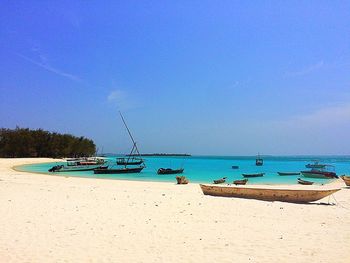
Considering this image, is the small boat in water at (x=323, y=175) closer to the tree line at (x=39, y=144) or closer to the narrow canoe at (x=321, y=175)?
the narrow canoe at (x=321, y=175)

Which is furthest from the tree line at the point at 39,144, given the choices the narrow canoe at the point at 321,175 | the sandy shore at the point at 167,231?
the sandy shore at the point at 167,231

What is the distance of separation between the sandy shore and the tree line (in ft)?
304

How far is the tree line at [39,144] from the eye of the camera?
322 ft

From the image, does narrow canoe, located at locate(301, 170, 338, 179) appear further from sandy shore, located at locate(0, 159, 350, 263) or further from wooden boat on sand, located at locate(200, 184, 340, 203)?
sandy shore, located at locate(0, 159, 350, 263)

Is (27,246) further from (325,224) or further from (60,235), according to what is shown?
(325,224)

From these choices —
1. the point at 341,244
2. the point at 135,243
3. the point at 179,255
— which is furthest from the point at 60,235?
the point at 341,244

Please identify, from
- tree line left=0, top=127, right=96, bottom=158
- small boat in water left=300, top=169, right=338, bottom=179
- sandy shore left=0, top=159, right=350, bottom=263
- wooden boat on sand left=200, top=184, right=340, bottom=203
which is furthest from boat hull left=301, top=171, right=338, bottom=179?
tree line left=0, top=127, right=96, bottom=158

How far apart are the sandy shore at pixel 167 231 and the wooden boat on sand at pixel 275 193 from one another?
1656mm

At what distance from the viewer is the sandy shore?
721cm

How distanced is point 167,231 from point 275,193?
9.11 m

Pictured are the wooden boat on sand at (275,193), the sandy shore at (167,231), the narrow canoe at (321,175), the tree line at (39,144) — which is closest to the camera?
the sandy shore at (167,231)

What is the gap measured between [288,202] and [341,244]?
8.07 metres

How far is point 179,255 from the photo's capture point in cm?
723

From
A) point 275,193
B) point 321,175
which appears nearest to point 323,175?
point 321,175
